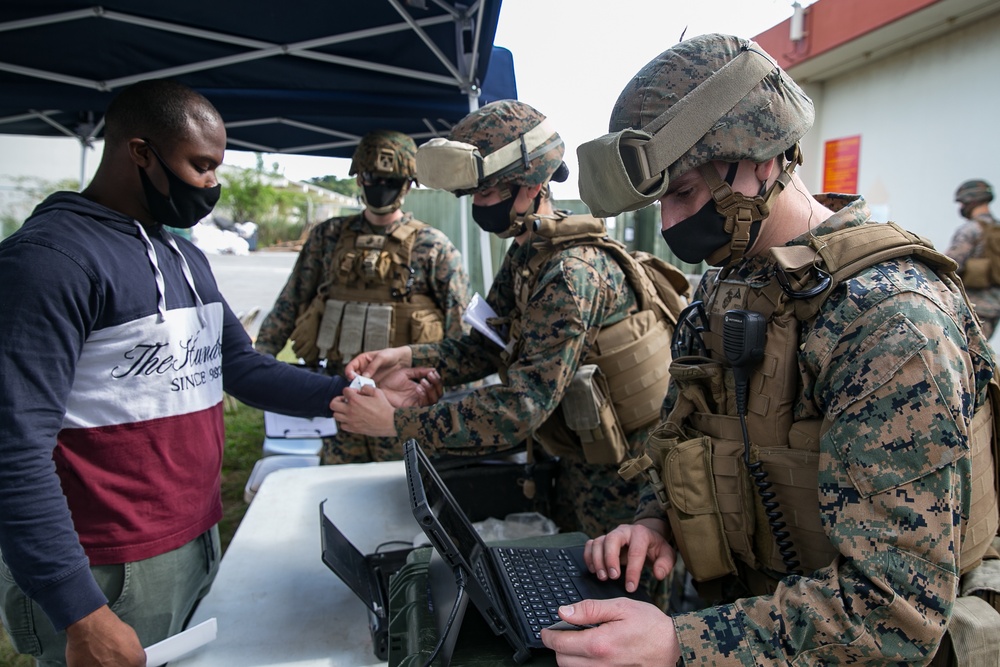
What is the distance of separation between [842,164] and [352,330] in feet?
27.5

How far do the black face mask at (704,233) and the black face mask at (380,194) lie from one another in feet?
8.81

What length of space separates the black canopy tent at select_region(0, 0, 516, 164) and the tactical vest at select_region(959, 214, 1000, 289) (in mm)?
4893

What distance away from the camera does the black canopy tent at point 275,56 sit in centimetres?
283

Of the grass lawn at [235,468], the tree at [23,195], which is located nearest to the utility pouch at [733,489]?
the grass lawn at [235,468]

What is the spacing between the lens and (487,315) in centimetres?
246

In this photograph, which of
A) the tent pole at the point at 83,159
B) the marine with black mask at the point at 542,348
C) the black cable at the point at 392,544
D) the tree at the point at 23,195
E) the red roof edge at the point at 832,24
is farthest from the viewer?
the tree at the point at 23,195

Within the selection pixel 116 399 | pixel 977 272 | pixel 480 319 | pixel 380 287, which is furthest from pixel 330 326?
pixel 977 272

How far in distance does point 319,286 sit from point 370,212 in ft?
1.79

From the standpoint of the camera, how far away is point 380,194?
3.71 m

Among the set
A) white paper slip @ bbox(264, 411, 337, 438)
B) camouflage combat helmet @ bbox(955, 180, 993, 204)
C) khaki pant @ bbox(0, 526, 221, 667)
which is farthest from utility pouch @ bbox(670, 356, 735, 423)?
camouflage combat helmet @ bbox(955, 180, 993, 204)

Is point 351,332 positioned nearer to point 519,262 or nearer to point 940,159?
point 519,262

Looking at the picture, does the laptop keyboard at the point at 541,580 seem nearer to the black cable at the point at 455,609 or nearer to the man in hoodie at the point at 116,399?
the black cable at the point at 455,609

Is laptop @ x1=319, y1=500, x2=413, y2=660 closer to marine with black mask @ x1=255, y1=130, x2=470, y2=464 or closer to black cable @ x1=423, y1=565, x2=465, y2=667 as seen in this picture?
black cable @ x1=423, y1=565, x2=465, y2=667

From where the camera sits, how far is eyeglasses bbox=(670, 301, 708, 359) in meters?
1.44
